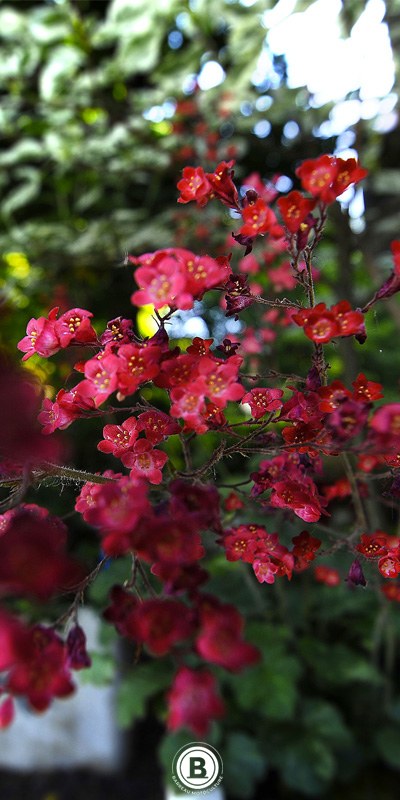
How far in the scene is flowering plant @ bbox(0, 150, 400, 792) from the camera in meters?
0.31

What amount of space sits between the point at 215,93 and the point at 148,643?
149 centimetres

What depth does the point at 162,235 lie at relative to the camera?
5.47 ft

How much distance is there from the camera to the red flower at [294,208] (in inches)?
19.8

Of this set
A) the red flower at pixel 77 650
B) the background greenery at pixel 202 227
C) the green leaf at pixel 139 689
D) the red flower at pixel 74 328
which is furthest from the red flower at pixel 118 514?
the green leaf at pixel 139 689

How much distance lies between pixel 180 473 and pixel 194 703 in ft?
0.80

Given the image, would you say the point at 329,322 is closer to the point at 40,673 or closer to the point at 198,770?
the point at 40,673

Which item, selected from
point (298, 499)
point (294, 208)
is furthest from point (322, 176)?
point (298, 499)

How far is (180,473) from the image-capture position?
54 centimetres

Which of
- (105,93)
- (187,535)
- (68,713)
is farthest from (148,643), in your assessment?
(105,93)

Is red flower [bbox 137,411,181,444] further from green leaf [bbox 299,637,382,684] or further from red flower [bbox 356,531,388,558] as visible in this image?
green leaf [bbox 299,637,382,684]

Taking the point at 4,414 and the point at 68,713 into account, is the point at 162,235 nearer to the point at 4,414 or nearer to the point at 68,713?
the point at 68,713

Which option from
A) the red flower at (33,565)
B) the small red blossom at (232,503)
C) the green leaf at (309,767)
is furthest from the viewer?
the green leaf at (309,767)

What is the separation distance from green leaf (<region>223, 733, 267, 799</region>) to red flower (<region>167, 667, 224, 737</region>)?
A: 106 cm

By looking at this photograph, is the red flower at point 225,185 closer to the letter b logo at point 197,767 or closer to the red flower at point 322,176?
the red flower at point 322,176
